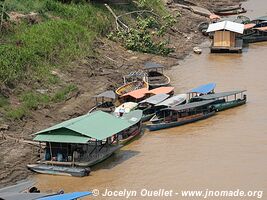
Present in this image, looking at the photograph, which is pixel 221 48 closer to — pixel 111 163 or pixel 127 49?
pixel 127 49

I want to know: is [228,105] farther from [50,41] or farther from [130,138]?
[50,41]

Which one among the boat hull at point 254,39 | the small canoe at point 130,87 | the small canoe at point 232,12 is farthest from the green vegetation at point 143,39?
the small canoe at point 232,12

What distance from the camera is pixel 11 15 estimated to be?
32.2 meters

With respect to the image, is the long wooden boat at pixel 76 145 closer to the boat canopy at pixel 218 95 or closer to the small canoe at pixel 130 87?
the boat canopy at pixel 218 95

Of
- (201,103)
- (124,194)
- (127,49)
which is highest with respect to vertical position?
(127,49)

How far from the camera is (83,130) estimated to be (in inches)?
814

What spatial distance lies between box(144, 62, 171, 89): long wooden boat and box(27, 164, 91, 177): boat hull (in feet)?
33.3

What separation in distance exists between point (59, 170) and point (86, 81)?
33.1 ft

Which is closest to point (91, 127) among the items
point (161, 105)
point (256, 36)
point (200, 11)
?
point (161, 105)

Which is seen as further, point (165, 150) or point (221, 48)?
point (221, 48)

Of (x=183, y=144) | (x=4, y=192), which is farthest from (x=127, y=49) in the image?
(x=4, y=192)

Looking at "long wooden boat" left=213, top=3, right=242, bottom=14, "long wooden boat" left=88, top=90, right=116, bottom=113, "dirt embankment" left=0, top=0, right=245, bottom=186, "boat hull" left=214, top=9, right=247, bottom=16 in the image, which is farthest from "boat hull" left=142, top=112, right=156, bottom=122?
"long wooden boat" left=213, top=3, right=242, bottom=14

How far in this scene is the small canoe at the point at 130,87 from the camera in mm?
28737

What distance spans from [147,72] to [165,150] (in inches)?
375
